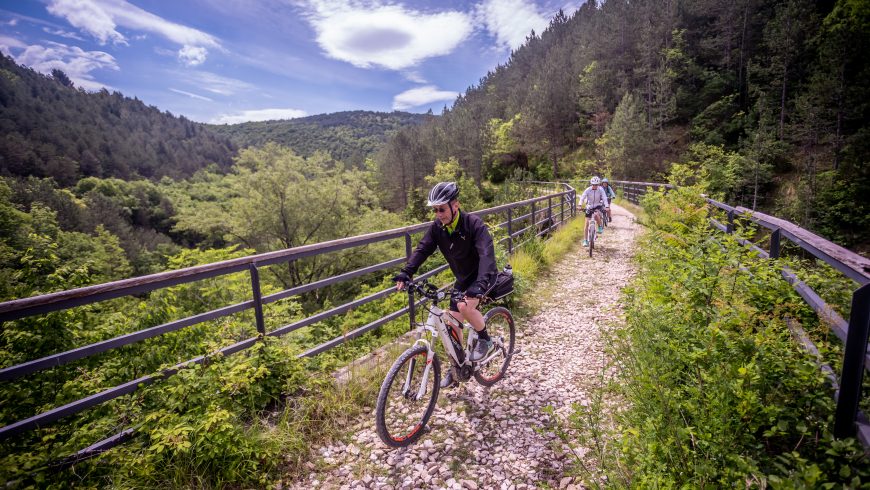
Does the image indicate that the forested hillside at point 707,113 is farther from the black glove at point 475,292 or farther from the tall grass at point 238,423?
the tall grass at point 238,423

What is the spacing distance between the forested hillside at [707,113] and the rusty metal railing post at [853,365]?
13.8 metres

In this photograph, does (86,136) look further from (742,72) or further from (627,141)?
(742,72)

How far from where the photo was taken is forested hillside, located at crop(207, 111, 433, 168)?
457 ft

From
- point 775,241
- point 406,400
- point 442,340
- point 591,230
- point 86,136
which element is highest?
point 86,136

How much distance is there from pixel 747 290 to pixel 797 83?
1858 inches

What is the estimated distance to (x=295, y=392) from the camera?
3660mm

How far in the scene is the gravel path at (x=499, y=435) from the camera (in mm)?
2930

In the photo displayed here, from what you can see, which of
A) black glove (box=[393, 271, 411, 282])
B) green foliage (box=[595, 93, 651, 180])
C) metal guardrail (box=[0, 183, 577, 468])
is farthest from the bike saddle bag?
green foliage (box=[595, 93, 651, 180])

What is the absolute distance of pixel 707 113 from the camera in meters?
38.9

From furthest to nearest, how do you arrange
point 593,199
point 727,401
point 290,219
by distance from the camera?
point 290,219, point 593,199, point 727,401

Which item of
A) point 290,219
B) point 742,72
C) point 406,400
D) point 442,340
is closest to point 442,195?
point 442,340

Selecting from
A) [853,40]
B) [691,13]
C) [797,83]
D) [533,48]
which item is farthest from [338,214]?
[533,48]

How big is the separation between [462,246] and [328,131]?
588 ft

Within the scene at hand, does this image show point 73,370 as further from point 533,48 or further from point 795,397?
point 533,48
